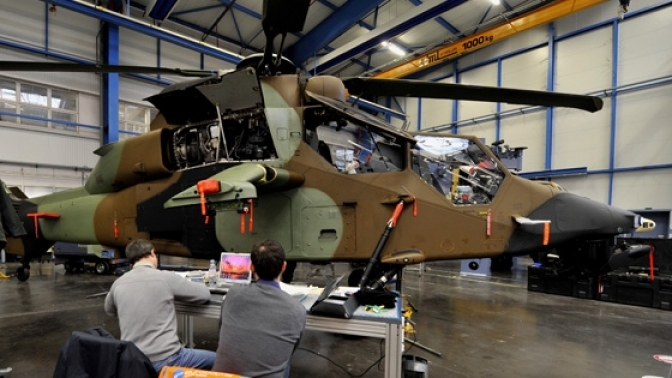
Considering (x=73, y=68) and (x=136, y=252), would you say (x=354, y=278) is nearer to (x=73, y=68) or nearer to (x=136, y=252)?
(x=136, y=252)

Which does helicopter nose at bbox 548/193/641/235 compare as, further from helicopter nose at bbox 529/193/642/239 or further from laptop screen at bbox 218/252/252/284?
laptop screen at bbox 218/252/252/284

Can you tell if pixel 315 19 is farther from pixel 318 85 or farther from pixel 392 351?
pixel 392 351

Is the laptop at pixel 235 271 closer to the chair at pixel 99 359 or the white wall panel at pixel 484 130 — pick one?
the chair at pixel 99 359

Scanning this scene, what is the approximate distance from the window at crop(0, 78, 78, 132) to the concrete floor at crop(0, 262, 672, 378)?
5.28 metres

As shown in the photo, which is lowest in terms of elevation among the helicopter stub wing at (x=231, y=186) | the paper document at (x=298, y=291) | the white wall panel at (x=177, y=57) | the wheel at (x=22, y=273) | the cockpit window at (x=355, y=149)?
the wheel at (x=22, y=273)

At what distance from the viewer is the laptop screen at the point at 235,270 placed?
10.9ft

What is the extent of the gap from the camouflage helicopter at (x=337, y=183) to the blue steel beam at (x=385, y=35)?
6443 mm

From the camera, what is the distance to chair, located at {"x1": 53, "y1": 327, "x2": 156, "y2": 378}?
5.07 feet

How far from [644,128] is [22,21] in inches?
736

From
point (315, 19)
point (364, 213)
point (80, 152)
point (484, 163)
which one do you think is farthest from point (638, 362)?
point (80, 152)

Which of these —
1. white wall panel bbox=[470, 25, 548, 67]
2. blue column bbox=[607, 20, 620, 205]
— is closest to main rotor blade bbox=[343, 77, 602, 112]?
blue column bbox=[607, 20, 620, 205]

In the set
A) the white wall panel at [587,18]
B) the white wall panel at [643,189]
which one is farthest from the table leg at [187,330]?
the white wall panel at [587,18]

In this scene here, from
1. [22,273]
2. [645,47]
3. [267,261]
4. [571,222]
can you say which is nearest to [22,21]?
[22,273]

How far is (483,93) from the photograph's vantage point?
4.13 m
